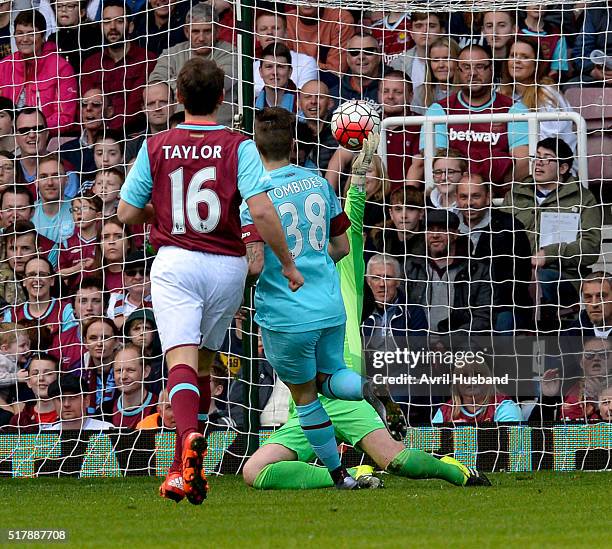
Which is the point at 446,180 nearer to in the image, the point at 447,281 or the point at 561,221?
the point at 447,281

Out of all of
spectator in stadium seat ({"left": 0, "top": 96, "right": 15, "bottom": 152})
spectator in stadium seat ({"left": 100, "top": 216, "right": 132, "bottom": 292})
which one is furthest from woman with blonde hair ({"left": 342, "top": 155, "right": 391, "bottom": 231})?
spectator in stadium seat ({"left": 0, "top": 96, "right": 15, "bottom": 152})

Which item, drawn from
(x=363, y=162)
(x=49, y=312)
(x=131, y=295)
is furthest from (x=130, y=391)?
(x=363, y=162)

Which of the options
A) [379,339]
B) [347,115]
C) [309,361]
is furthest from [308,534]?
[379,339]

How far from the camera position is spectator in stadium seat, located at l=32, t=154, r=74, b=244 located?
9625 mm

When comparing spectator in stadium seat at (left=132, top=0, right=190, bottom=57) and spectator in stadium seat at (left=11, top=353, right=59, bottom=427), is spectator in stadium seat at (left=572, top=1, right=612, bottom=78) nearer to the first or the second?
spectator in stadium seat at (left=132, top=0, right=190, bottom=57)

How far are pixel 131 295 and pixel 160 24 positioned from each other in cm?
221

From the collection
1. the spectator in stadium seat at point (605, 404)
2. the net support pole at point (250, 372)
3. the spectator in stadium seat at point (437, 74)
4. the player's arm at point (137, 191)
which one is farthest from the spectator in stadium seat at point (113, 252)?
the player's arm at point (137, 191)

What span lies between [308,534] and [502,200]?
18.7 feet

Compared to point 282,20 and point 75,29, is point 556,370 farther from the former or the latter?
point 75,29

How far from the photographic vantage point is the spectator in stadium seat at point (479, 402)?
8.63m

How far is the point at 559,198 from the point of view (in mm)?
9250

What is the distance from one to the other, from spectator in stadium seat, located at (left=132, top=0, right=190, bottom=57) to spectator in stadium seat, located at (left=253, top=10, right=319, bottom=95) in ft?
2.03

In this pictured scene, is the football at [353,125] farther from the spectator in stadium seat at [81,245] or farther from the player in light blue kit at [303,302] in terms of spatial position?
the spectator in stadium seat at [81,245]

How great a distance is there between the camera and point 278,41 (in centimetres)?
991
